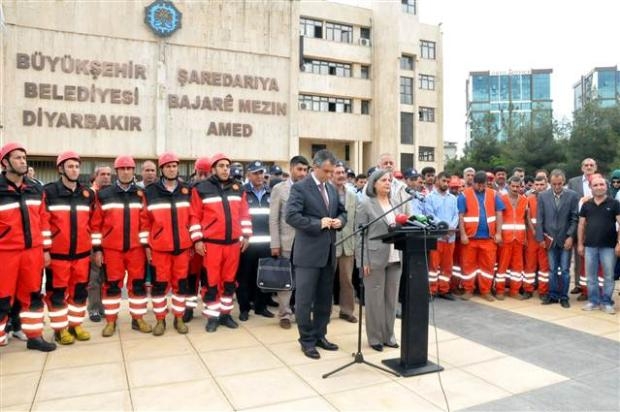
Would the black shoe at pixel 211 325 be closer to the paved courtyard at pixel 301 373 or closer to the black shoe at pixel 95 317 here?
the paved courtyard at pixel 301 373

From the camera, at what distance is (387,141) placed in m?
36.1

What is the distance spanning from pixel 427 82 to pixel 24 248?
38.8 meters

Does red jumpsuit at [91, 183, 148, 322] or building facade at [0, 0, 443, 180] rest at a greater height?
building facade at [0, 0, 443, 180]

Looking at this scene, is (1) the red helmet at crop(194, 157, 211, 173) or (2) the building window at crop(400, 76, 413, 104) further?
(2) the building window at crop(400, 76, 413, 104)

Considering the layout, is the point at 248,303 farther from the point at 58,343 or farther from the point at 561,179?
the point at 561,179

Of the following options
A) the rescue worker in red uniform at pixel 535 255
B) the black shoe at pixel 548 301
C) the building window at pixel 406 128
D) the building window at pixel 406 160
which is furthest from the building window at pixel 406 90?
the black shoe at pixel 548 301

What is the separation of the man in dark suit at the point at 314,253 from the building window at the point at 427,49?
37.9 m

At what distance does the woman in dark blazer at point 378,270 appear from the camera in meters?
5.03

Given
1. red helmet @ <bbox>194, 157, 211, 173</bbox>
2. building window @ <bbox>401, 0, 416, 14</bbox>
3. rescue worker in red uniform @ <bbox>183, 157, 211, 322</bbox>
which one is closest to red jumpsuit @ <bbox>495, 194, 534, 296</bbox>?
rescue worker in red uniform @ <bbox>183, 157, 211, 322</bbox>

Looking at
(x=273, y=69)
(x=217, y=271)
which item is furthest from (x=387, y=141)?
(x=217, y=271)

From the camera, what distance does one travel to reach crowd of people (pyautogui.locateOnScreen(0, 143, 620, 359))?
16.2 feet

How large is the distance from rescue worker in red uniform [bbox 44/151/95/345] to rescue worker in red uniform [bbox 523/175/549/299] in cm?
629

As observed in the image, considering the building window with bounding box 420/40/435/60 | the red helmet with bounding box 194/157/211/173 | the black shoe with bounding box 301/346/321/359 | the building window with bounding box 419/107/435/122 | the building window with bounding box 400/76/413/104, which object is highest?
the building window with bounding box 420/40/435/60

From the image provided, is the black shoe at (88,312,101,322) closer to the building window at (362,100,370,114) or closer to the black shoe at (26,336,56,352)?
the black shoe at (26,336,56,352)
